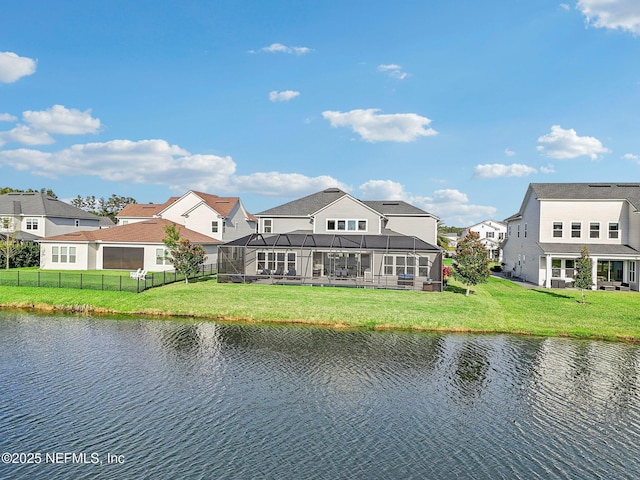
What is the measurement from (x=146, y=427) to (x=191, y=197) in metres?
40.1

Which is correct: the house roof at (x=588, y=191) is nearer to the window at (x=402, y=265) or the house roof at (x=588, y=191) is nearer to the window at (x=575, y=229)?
the window at (x=575, y=229)

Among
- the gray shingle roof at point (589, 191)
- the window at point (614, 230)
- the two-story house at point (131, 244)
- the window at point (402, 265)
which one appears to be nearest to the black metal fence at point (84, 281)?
the two-story house at point (131, 244)

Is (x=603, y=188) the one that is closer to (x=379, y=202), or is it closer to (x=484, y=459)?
(x=379, y=202)

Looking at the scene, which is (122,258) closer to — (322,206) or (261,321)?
(322,206)

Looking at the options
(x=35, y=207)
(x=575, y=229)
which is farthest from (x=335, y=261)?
(x=35, y=207)

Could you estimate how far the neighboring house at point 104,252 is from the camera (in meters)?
40.3

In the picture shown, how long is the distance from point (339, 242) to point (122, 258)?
67.5 feet

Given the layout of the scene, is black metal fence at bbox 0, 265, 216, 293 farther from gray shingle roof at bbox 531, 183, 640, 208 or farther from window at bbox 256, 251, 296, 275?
gray shingle roof at bbox 531, 183, 640, 208

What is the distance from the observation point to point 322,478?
32.2 feet

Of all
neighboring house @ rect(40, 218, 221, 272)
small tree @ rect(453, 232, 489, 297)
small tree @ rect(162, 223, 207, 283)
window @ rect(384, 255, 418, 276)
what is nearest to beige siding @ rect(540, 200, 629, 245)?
window @ rect(384, 255, 418, 276)

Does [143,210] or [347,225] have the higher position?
[143,210]

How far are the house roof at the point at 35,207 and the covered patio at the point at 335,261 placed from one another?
2892cm

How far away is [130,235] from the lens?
41.8 metres

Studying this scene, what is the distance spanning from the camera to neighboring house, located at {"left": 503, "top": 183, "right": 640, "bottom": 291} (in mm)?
35250
